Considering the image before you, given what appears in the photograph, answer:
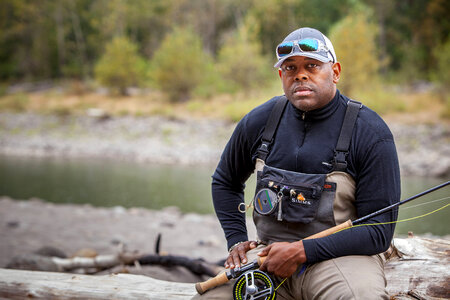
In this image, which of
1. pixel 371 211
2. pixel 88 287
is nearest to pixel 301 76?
pixel 371 211

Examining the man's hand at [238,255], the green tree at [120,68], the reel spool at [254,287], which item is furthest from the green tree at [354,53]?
the reel spool at [254,287]

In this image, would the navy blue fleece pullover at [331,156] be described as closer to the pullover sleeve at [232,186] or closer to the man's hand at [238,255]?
the pullover sleeve at [232,186]

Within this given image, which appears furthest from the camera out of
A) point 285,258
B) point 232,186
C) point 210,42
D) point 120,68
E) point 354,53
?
point 210,42

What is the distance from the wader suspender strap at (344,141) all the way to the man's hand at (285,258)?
363 mm

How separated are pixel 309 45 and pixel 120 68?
27.3 m

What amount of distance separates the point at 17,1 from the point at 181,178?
27.7 m

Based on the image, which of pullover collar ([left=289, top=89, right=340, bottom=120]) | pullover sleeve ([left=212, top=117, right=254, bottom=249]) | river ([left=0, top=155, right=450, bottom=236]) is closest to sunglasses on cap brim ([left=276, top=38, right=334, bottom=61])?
pullover collar ([left=289, top=89, right=340, bottom=120])

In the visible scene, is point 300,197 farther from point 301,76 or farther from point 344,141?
point 301,76

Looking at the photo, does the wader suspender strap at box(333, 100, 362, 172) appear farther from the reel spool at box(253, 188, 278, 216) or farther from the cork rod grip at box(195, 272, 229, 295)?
the cork rod grip at box(195, 272, 229, 295)

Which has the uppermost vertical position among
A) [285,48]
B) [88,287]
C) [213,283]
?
[285,48]

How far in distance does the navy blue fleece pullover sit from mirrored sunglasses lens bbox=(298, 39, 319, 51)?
0.80 feet

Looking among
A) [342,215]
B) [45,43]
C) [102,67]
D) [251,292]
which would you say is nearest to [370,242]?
[342,215]

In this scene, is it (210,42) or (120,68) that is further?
(210,42)

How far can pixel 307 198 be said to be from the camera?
7.04 feet
